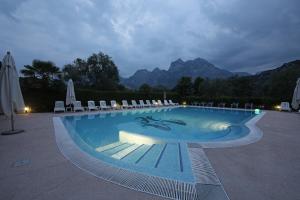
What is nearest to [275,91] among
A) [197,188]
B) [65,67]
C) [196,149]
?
[196,149]

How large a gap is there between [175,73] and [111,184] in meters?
72.7

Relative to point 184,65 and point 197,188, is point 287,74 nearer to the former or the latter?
point 197,188

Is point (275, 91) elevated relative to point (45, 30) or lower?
lower

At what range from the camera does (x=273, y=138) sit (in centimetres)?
451

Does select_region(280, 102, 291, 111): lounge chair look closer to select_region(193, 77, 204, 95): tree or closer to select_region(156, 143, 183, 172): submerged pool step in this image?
select_region(156, 143, 183, 172): submerged pool step

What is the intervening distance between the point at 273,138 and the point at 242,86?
91.5ft

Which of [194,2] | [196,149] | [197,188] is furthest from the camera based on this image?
[194,2]

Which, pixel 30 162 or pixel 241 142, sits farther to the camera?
pixel 241 142

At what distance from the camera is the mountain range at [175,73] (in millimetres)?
68438

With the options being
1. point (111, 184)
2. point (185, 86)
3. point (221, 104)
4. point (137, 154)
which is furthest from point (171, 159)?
point (185, 86)

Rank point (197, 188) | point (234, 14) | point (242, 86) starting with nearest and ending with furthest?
point (197, 188)
point (234, 14)
point (242, 86)

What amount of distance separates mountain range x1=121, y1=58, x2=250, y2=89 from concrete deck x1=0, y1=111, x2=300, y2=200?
6352cm

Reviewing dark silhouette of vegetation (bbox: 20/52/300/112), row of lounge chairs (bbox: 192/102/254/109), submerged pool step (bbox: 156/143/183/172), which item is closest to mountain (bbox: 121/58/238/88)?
dark silhouette of vegetation (bbox: 20/52/300/112)

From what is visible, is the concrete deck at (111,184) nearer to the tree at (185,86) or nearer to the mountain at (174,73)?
the tree at (185,86)
